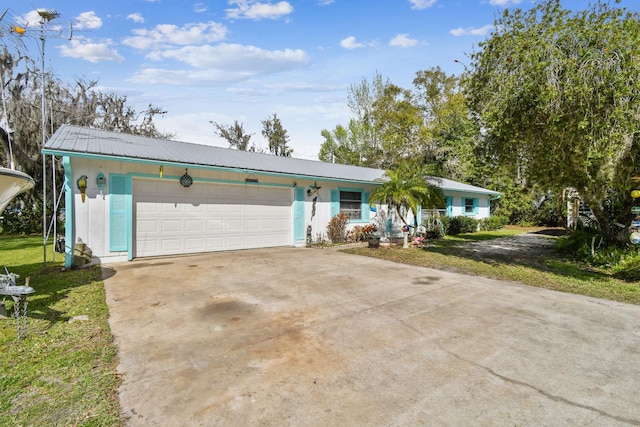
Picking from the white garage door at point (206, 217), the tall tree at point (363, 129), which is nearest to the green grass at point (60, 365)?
the white garage door at point (206, 217)

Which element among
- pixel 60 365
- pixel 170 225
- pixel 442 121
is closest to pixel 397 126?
pixel 442 121

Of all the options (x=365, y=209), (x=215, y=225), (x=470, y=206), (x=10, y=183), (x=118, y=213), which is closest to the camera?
(x=10, y=183)

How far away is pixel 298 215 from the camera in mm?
11625

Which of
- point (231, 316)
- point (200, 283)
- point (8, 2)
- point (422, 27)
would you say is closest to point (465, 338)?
point (231, 316)

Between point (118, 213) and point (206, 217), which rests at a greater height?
point (118, 213)

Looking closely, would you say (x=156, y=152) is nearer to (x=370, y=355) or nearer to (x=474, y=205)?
(x=370, y=355)

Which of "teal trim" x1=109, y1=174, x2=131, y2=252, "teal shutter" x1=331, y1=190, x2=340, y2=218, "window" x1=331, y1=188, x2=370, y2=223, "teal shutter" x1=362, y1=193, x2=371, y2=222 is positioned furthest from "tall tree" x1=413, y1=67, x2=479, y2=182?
"teal trim" x1=109, y1=174, x2=131, y2=252

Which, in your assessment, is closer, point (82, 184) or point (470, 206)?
point (82, 184)

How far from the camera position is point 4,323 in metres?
4.00

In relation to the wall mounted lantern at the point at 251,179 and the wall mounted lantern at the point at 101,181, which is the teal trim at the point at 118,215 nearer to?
the wall mounted lantern at the point at 101,181

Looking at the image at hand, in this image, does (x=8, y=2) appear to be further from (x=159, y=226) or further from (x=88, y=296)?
(x=88, y=296)

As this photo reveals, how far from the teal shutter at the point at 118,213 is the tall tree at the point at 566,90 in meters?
8.90

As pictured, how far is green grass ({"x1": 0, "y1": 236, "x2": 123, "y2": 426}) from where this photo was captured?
7.63ft

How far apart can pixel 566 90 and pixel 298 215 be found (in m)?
8.11
